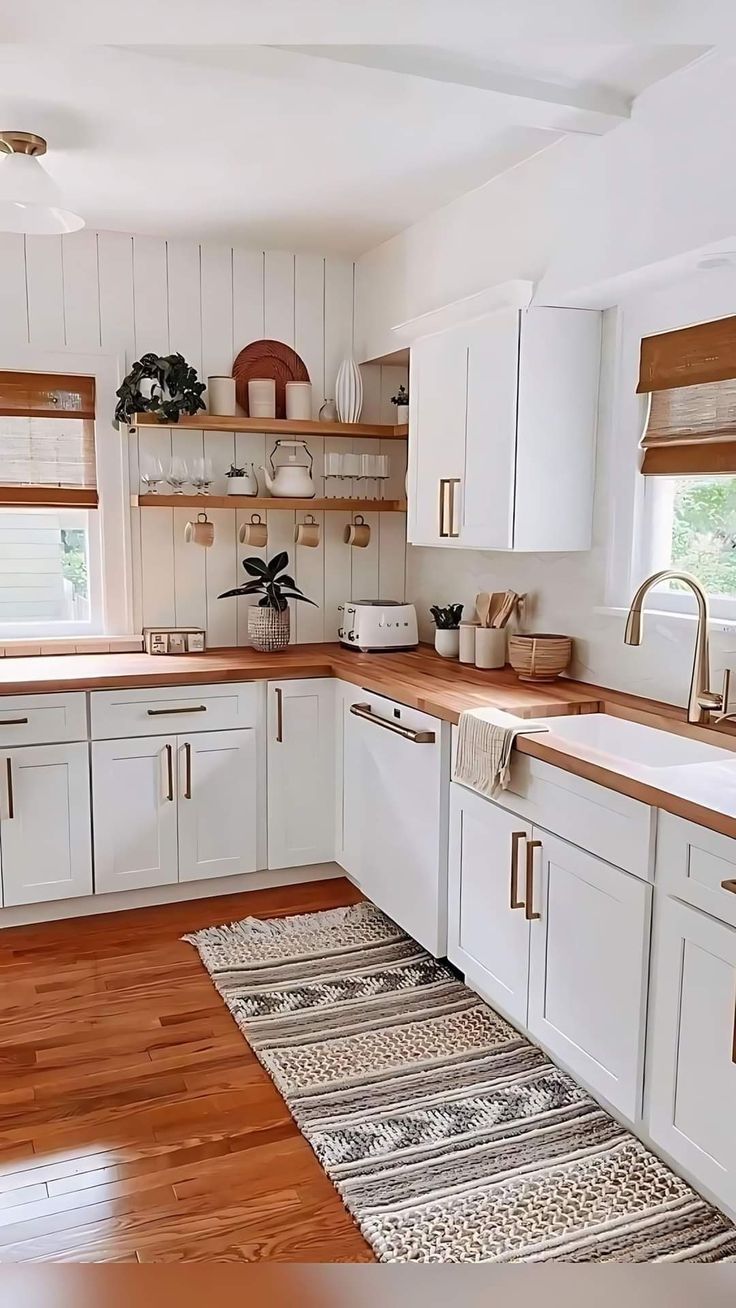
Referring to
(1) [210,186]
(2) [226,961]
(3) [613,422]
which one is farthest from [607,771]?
(1) [210,186]

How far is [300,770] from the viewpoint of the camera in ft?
12.8

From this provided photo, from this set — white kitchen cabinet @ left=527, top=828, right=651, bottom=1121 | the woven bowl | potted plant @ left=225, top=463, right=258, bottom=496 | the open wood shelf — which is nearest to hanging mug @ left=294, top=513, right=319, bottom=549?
the open wood shelf

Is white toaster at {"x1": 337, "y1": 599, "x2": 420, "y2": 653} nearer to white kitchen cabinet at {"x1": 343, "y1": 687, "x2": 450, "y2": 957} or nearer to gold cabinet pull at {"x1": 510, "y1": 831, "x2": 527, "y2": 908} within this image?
white kitchen cabinet at {"x1": 343, "y1": 687, "x2": 450, "y2": 957}

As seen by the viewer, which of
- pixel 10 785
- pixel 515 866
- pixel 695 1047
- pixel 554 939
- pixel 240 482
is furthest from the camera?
pixel 240 482

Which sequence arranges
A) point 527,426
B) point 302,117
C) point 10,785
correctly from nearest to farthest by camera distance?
1. point 302,117
2. point 527,426
3. point 10,785

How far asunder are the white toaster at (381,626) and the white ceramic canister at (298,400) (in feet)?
2.70

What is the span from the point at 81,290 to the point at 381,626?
176 centimetres

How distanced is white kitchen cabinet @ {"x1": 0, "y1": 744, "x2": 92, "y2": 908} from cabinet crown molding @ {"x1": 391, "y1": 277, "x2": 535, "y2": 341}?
6.36ft

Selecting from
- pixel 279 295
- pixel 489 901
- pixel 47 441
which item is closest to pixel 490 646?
pixel 489 901

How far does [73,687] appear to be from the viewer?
11.5 feet

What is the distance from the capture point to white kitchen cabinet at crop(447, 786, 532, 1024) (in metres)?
2.69

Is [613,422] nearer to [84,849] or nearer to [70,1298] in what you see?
[84,849]

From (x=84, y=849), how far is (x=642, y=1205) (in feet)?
7.26

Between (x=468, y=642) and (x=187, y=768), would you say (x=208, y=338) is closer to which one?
(x=468, y=642)
